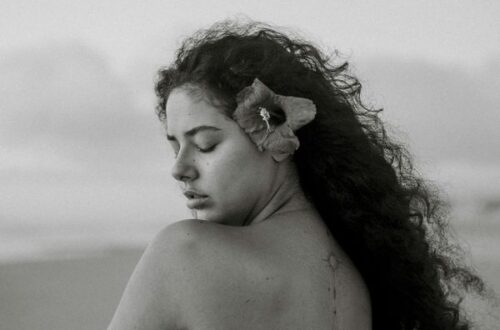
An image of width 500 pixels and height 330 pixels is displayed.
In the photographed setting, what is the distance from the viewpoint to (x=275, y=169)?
2.59 meters

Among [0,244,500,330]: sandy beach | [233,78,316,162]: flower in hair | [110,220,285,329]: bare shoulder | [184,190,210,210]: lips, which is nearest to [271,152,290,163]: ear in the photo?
[233,78,316,162]: flower in hair

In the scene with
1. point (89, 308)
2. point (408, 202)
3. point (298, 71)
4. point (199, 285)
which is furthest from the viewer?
point (89, 308)

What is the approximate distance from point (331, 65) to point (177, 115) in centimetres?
68

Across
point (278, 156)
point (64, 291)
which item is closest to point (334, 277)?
point (278, 156)

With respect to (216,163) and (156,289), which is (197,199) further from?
(156,289)

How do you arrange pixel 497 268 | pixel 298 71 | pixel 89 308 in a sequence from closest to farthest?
pixel 298 71, pixel 89 308, pixel 497 268

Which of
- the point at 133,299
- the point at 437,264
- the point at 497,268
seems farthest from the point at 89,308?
the point at 133,299

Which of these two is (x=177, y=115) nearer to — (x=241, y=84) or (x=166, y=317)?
(x=241, y=84)

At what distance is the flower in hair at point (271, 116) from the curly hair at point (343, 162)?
1.7 inches

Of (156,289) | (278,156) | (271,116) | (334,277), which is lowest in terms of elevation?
(156,289)

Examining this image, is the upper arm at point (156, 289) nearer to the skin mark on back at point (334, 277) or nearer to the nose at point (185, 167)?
the nose at point (185, 167)

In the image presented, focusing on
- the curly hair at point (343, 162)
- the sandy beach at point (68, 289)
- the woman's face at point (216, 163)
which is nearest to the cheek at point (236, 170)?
the woman's face at point (216, 163)

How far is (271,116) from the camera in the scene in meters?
2.62

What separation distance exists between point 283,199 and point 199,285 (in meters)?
0.48
